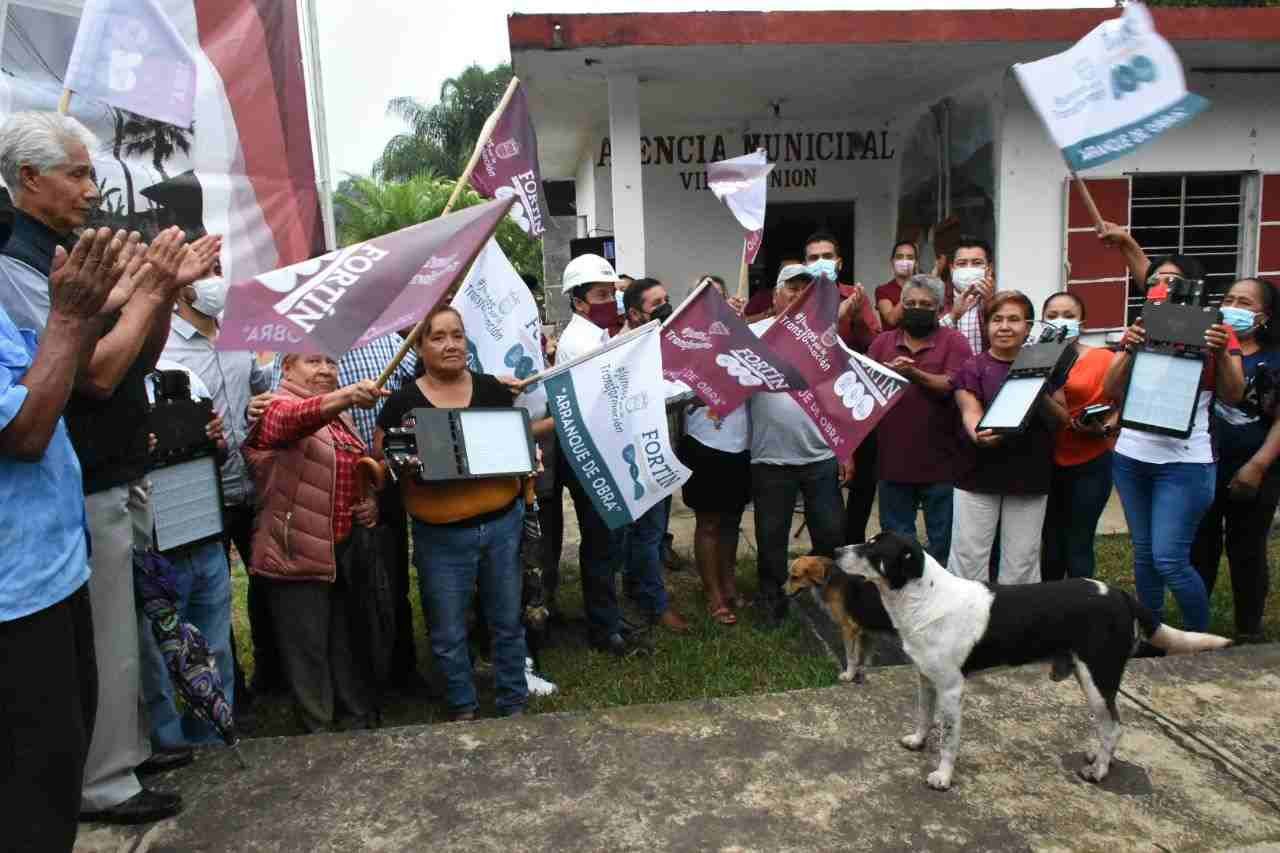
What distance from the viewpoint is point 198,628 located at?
3.46 meters

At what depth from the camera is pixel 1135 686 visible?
362 cm

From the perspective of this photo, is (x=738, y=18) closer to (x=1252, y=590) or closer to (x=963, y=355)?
A: (x=963, y=355)

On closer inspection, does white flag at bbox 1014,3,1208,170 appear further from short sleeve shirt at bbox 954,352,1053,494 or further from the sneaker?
the sneaker

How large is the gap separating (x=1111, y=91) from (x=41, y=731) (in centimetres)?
466

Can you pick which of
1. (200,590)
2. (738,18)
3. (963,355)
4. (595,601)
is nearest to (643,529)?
(595,601)

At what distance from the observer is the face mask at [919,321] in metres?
4.84

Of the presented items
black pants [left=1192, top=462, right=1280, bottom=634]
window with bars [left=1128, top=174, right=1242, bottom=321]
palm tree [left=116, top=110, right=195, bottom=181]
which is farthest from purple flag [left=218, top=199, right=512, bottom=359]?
window with bars [left=1128, top=174, right=1242, bottom=321]

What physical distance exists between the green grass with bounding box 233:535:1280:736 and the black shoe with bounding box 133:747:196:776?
779 millimetres

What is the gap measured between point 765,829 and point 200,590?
7.11 feet

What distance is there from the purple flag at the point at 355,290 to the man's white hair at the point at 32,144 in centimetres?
56

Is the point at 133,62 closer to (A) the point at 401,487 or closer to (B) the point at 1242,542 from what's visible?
(A) the point at 401,487

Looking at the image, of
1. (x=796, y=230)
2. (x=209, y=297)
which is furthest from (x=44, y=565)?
(x=796, y=230)

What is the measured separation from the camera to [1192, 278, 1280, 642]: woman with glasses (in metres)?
4.21

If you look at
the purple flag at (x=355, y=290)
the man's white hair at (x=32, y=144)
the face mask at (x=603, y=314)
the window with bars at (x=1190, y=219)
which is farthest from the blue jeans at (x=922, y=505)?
the window with bars at (x=1190, y=219)
